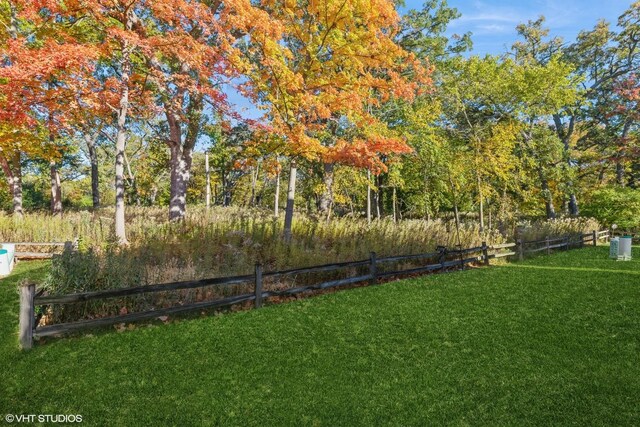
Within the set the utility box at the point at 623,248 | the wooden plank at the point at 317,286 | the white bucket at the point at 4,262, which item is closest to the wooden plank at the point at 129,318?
the wooden plank at the point at 317,286

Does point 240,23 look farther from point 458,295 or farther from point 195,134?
point 458,295

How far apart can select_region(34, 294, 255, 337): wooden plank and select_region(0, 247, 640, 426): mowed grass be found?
0.64ft

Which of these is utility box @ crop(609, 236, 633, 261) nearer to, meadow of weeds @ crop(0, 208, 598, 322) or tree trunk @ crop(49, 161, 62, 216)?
meadow of weeds @ crop(0, 208, 598, 322)

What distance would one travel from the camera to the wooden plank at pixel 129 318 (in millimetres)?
5191

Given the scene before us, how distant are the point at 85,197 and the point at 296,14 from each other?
63.5 m

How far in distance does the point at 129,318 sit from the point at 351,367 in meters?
3.83

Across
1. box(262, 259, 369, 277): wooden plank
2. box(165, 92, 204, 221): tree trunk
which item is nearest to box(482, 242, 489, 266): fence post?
box(262, 259, 369, 277): wooden plank

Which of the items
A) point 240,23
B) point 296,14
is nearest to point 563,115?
point 296,14

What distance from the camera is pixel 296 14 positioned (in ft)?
35.4

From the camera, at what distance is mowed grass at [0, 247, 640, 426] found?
3547 mm

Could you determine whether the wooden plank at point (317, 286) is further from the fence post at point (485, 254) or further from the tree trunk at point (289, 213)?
the fence post at point (485, 254)

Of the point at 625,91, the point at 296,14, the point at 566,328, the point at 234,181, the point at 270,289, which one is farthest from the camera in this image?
the point at 234,181

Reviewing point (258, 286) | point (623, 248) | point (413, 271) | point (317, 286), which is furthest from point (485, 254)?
point (258, 286)

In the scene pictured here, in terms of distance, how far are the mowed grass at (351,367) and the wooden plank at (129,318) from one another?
195 millimetres
